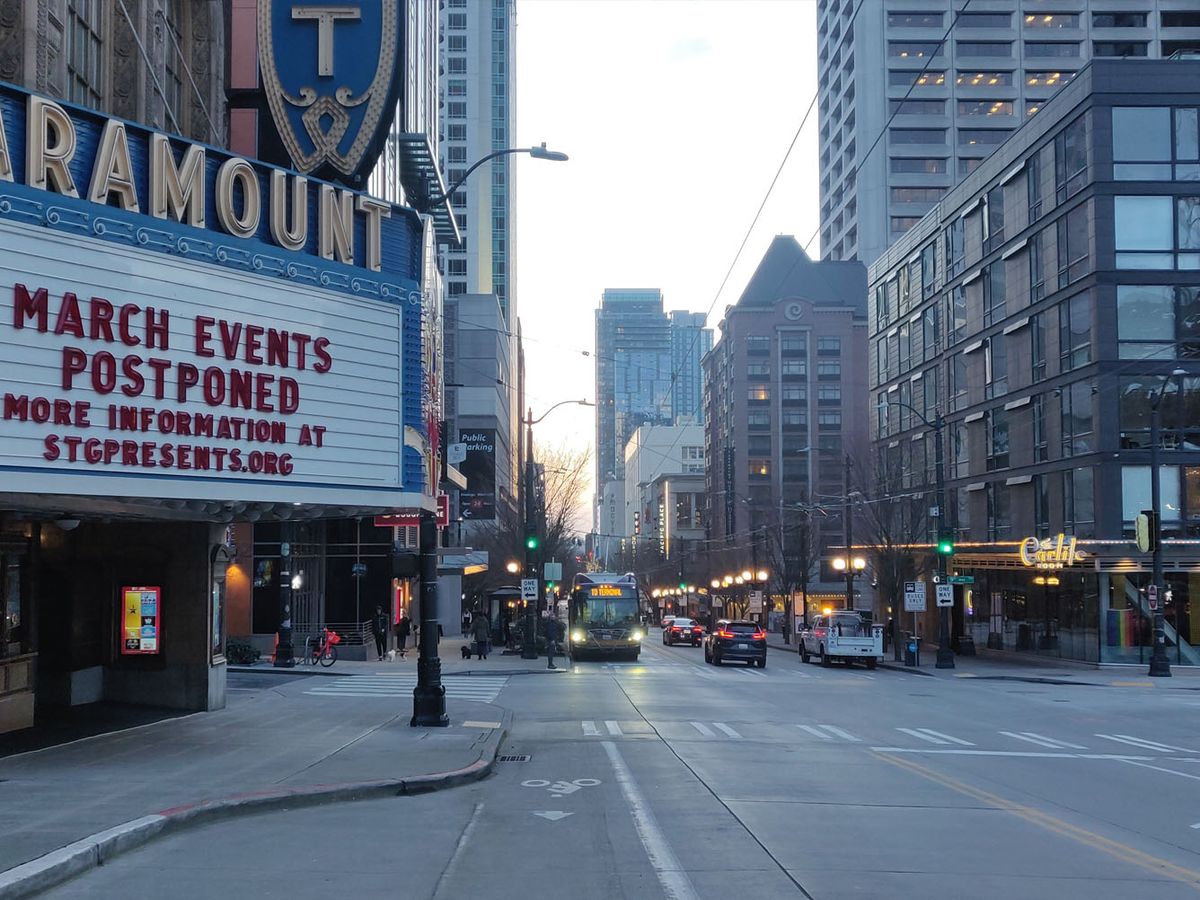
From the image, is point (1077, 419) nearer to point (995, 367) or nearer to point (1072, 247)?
point (1072, 247)

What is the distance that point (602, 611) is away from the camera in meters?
44.9

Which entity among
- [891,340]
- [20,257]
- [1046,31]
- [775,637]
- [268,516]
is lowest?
[775,637]

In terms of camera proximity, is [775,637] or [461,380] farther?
[461,380]

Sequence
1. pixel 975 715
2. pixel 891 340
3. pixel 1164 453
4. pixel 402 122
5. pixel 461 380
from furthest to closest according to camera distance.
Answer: pixel 461 380, pixel 891 340, pixel 402 122, pixel 1164 453, pixel 975 715

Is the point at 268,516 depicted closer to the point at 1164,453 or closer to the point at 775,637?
the point at 1164,453

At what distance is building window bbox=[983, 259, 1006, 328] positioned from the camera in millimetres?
49219

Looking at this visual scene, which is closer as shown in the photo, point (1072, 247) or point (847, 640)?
point (1072, 247)

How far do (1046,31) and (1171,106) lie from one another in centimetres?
6099

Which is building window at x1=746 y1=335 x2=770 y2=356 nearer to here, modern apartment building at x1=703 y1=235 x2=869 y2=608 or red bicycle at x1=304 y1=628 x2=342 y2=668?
modern apartment building at x1=703 y1=235 x2=869 y2=608

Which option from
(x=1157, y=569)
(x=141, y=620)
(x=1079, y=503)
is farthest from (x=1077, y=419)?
(x=141, y=620)

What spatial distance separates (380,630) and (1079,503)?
24948 mm

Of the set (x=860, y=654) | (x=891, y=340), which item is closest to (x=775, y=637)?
(x=891, y=340)

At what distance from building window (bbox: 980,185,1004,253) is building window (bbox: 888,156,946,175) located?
167 feet

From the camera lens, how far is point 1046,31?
3794 inches
